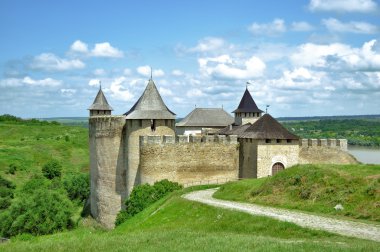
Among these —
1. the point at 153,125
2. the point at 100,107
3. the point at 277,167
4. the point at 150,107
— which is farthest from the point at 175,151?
the point at 100,107

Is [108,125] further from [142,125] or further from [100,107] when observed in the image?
[100,107]

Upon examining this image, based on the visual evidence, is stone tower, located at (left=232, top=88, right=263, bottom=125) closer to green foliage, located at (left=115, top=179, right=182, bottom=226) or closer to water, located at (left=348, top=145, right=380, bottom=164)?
water, located at (left=348, top=145, right=380, bottom=164)

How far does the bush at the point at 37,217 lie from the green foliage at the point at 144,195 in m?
4.31

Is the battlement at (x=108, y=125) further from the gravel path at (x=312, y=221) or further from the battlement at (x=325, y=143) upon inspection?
the battlement at (x=325, y=143)

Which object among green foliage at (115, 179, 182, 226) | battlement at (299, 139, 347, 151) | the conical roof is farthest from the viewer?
battlement at (299, 139, 347, 151)

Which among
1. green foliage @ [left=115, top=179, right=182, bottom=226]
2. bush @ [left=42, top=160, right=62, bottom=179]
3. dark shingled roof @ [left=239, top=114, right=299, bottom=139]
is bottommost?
bush @ [left=42, top=160, right=62, bottom=179]

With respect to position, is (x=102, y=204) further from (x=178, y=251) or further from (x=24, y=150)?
(x=24, y=150)

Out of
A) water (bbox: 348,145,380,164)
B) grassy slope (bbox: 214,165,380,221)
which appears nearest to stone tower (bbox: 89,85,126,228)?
grassy slope (bbox: 214,165,380,221)

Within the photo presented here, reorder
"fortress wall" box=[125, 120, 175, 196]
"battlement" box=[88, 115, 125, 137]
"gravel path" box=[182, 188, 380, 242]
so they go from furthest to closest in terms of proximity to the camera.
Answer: "battlement" box=[88, 115, 125, 137] < "fortress wall" box=[125, 120, 175, 196] < "gravel path" box=[182, 188, 380, 242]

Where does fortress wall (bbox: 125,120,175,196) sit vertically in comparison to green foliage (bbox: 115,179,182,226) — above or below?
above

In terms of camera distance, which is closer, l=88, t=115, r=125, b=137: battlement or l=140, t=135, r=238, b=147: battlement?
l=140, t=135, r=238, b=147: battlement

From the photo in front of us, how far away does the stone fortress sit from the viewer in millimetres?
27969

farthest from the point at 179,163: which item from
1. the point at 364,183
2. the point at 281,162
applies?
the point at 364,183

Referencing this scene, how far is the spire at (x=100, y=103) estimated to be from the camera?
3612 centimetres
